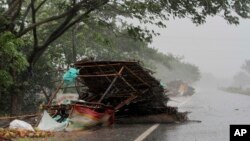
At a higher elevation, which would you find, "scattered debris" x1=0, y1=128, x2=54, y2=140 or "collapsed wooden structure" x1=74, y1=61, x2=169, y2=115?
"collapsed wooden structure" x1=74, y1=61, x2=169, y2=115

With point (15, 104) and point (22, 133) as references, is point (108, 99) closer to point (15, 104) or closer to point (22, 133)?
point (15, 104)

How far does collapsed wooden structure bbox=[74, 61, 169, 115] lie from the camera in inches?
661

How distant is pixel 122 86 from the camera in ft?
58.7

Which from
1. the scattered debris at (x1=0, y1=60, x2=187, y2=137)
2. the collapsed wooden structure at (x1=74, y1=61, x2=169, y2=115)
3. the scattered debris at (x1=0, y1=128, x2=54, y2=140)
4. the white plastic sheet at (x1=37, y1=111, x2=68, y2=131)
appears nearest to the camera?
the scattered debris at (x1=0, y1=128, x2=54, y2=140)

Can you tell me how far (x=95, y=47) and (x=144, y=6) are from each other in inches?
814

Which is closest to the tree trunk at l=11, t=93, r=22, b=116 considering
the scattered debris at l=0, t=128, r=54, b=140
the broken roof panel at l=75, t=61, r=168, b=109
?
the broken roof panel at l=75, t=61, r=168, b=109

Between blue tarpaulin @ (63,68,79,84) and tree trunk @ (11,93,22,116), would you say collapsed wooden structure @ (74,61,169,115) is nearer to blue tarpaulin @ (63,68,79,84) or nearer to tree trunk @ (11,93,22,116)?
blue tarpaulin @ (63,68,79,84)

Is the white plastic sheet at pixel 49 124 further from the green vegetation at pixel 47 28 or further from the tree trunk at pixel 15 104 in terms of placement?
the tree trunk at pixel 15 104

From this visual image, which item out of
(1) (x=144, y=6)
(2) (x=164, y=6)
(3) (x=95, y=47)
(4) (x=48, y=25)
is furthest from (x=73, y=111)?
(3) (x=95, y=47)

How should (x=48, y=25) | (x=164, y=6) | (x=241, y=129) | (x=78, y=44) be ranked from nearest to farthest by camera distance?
(x=241, y=129) → (x=164, y=6) → (x=48, y=25) → (x=78, y=44)

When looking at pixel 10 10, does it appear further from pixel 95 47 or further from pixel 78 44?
pixel 95 47

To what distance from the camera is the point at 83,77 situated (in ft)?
58.4

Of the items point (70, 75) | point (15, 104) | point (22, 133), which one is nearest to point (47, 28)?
point (15, 104)

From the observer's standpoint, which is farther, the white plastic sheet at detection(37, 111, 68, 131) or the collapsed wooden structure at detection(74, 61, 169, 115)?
the collapsed wooden structure at detection(74, 61, 169, 115)
